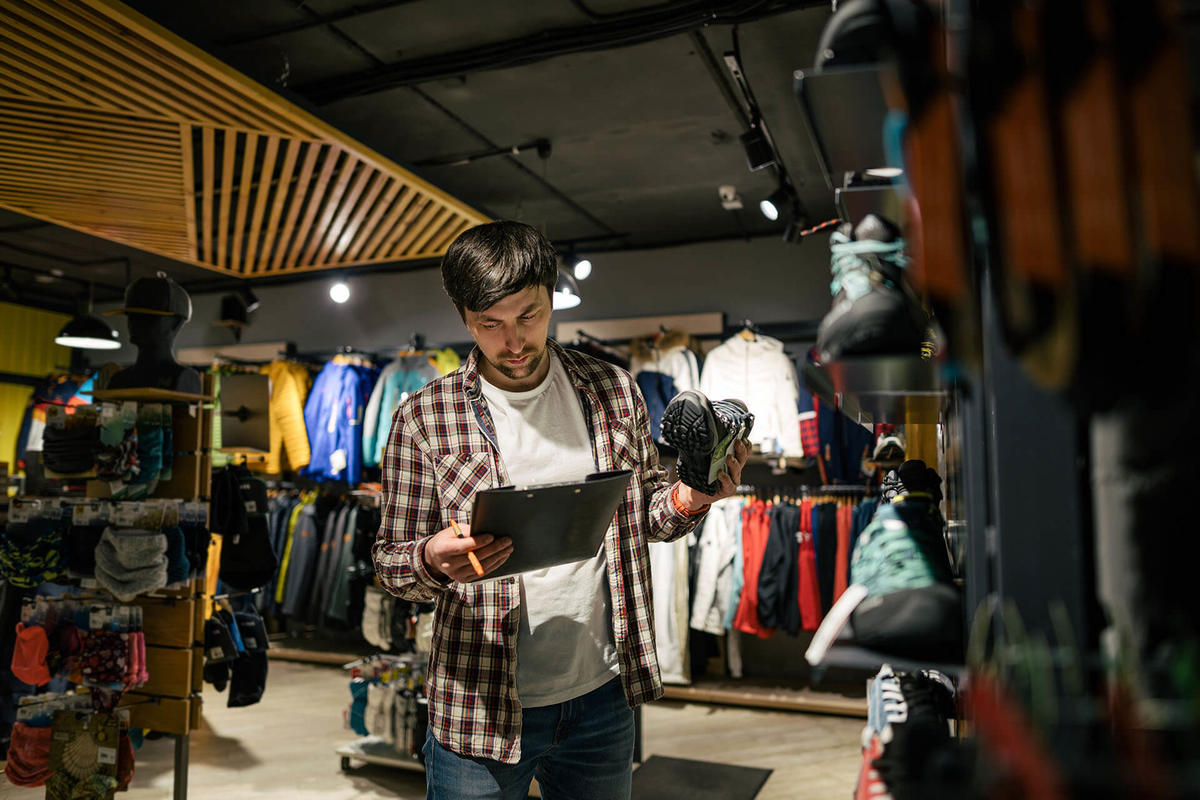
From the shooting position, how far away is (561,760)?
1.64 metres

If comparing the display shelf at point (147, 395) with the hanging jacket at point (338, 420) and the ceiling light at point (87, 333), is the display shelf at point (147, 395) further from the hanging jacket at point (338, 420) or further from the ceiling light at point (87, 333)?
the ceiling light at point (87, 333)

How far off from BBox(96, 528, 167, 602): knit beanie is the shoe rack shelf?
2696 mm

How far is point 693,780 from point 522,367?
10.00 ft

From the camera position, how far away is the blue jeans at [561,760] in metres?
1.57

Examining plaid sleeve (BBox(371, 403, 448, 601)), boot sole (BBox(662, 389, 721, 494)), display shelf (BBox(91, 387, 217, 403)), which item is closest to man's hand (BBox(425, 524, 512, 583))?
plaid sleeve (BBox(371, 403, 448, 601))

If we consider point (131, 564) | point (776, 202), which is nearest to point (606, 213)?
point (776, 202)

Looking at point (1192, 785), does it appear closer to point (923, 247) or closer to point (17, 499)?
point (923, 247)

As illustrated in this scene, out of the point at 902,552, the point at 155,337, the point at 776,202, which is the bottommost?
the point at 902,552

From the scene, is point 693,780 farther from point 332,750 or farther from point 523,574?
A: point 523,574

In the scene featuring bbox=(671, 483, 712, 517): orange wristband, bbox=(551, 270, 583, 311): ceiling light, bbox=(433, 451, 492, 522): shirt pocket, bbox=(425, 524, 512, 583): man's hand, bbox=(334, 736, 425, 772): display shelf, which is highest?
bbox=(551, 270, 583, 311): ceiling light

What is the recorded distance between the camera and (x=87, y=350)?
912 cm

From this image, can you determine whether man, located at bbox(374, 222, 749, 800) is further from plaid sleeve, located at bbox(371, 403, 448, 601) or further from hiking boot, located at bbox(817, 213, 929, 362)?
hiking boot, located at bbox(817, 213, 929, 362)

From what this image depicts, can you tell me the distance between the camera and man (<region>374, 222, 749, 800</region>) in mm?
1586

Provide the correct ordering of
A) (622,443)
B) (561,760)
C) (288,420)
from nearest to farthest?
(561,760), (622,443), (288,420)
